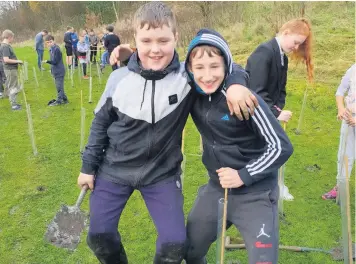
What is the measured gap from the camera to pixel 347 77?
4.16m

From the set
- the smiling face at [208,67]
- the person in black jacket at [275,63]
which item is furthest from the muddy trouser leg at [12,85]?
the smiling face at [208,67]

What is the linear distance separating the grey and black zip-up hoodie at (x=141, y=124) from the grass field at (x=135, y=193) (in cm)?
141

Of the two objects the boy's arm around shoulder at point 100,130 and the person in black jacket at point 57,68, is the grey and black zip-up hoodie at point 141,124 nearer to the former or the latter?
the boy's arm around shoulder at point 100,130

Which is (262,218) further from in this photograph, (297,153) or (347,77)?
(297,153)

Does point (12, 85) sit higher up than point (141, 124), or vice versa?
point (12, 85)

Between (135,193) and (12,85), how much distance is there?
5.86 m

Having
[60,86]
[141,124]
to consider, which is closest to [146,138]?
[141,124]

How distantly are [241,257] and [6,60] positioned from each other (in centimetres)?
763

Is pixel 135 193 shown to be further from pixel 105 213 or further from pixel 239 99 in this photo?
pixel 239 99

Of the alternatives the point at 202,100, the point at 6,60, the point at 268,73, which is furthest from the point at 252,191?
the point at 6,60

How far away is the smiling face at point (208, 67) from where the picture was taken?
2445mm

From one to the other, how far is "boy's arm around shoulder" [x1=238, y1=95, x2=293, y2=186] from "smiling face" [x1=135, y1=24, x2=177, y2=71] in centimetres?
69

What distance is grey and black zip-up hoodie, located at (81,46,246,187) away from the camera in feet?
8.75

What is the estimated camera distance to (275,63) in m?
3.71
